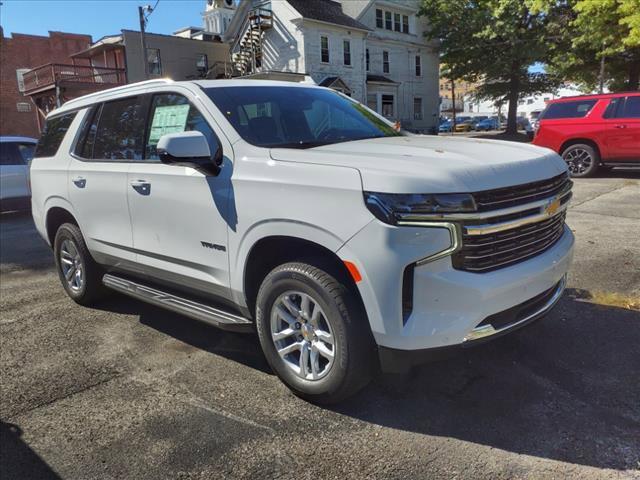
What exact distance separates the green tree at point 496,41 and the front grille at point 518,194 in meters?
26.7

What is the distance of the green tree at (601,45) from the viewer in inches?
753

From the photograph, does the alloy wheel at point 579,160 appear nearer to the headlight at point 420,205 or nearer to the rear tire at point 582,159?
the rear tire at point 582,159

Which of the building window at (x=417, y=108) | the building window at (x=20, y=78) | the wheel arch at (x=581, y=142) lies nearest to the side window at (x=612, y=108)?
the wheel arch at (x=581, y=142)

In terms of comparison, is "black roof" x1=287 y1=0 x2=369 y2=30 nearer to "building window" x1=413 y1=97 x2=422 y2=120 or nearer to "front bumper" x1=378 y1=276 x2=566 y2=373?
"building window" x1=413 y1=97 x2=422 y2=120

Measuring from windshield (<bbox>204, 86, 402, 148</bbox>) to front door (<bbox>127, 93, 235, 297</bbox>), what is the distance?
23 centimetres

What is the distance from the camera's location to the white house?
2931 cm

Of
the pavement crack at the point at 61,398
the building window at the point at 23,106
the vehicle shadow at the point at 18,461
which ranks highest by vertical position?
the building window at the point at 23,106

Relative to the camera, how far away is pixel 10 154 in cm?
1084

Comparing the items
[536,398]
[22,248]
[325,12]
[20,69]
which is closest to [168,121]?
[536,398]

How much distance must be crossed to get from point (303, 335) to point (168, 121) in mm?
1912

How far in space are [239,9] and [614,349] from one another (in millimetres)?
32592

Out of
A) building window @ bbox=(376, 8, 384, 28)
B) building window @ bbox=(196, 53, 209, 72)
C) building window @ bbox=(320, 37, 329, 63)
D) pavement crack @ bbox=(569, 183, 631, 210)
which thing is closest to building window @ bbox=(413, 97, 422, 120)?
building window @ bbox=(376, 8, 384, 28)

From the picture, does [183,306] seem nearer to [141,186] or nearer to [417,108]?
[141,186]

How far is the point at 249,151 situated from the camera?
10.5 ft
